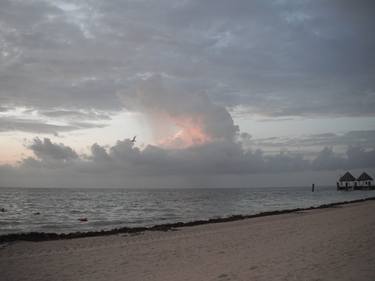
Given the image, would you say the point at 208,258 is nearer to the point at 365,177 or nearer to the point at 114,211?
the point at 114,211

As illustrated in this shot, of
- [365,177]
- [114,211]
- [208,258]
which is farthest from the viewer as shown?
[365,177]

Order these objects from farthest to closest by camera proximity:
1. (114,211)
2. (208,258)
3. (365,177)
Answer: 1. (365,177)
2. (114,211)
3. (208,258)

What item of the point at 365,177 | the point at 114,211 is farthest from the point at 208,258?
the point at 365,177

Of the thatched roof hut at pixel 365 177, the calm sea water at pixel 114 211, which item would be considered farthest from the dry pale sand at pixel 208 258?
the thatched roof hut at pixel 365 177

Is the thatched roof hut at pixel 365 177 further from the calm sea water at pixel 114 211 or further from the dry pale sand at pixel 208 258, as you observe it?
the dry pale sand at pixel 208 258

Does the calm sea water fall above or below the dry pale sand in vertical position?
below

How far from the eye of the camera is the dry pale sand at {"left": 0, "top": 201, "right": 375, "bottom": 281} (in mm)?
9000

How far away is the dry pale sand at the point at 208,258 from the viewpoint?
29.5 ft

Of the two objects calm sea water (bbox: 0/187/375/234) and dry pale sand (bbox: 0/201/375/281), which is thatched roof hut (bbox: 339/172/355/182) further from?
dry pale sand (bbox: 0/201/375/281)

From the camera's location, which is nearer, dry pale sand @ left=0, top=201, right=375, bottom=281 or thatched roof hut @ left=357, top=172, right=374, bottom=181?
dry pale sand @ left=0, top=201, right=375, bottom=281

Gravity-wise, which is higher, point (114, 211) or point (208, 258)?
point (208, 258)

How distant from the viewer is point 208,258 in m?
11.8

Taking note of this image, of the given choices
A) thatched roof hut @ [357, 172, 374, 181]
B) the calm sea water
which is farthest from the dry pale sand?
thatched roof hut @ [357, 172, 374, 181]

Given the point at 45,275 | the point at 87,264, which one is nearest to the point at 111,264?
the point at 87,264
